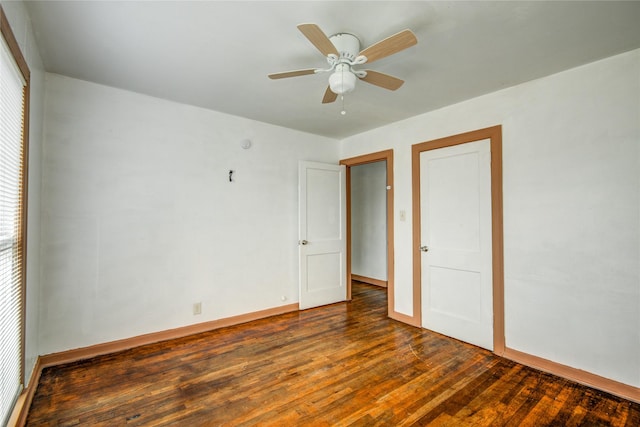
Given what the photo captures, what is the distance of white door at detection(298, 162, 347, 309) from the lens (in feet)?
13.5

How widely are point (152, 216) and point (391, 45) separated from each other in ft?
8.85

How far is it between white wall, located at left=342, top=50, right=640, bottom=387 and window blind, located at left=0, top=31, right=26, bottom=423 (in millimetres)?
3577

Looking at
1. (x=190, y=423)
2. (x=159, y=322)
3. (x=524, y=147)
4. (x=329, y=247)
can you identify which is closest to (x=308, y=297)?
(x=329, y=247)

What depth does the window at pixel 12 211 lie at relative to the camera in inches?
61.2

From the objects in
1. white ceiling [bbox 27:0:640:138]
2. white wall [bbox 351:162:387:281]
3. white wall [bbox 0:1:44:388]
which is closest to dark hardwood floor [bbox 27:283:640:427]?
white wall [bbox 0:1:44:388]

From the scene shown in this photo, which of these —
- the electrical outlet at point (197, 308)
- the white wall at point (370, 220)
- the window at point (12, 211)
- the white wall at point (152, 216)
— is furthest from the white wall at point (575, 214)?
the window at point (12, 211)

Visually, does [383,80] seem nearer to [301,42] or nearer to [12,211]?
[301,42]

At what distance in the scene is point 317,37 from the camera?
5.40 feet

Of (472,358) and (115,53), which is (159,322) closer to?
(115,53)

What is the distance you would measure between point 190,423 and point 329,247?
2817mm

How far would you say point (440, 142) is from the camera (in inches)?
131

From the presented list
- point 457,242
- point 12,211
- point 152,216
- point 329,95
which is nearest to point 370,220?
point 457,242

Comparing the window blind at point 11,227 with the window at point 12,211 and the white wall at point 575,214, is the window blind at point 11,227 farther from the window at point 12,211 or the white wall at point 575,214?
the white wall at point 575,214

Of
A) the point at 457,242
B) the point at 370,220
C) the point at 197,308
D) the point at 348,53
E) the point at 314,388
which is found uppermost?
the point at 348,53
